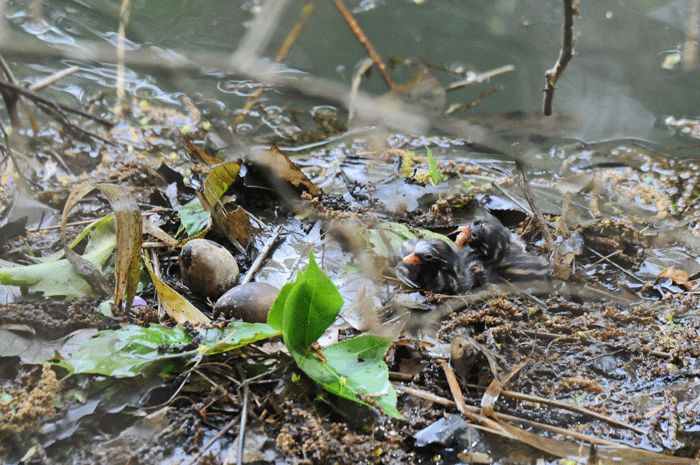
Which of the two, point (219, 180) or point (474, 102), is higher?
point (474, 102)

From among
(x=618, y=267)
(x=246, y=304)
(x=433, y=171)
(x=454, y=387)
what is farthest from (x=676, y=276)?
(x=246, y=304)

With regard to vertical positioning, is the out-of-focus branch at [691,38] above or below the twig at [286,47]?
above

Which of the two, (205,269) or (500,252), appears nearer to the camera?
(205,269)

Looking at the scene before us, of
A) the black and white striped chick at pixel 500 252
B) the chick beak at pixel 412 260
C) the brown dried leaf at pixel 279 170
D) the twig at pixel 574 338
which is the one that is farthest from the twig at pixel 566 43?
the brown dried leaf at pixel 279 170

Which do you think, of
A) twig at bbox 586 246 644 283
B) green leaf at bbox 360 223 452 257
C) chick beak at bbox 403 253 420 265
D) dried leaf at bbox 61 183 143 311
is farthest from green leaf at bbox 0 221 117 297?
twig at bbox 586 246 644 283

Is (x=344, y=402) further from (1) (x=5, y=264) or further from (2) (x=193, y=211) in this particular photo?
(1) (x=5, y=264)

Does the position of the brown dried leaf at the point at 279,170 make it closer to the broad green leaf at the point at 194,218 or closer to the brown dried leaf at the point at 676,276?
the broad green leaf at the point at 194,218

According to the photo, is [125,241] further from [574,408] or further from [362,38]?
[362,38]
